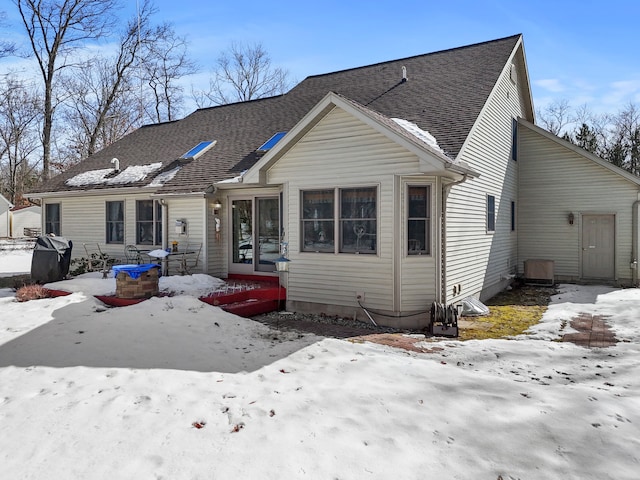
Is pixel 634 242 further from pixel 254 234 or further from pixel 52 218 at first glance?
pixel 52 218

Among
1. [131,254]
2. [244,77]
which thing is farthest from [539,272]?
[244,77]

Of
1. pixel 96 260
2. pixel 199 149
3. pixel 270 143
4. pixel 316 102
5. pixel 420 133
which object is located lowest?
pixel 96 260

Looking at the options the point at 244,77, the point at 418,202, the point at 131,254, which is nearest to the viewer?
the point at 418,202

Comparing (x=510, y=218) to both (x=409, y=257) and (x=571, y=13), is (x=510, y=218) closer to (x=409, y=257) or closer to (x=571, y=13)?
(x=571, y=13)

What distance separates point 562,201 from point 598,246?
167 cm

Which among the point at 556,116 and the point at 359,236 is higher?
the point at 556,116

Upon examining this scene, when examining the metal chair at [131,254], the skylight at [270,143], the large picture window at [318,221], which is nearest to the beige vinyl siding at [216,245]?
the skylight at [270,143]

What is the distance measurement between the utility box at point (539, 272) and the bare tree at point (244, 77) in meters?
24.8

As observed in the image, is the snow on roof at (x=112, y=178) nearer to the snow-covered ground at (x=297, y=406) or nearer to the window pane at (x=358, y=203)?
the snow-covered ground at (x=297, y=406)

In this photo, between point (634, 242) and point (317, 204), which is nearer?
point (317, 204)

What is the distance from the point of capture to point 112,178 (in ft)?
45.3

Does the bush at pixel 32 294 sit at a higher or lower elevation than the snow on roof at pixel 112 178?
lower

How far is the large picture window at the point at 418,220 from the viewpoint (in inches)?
303

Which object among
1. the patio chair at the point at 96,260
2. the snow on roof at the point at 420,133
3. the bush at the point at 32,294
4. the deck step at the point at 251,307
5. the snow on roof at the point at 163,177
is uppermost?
the snow on roof at the point at 420,133
